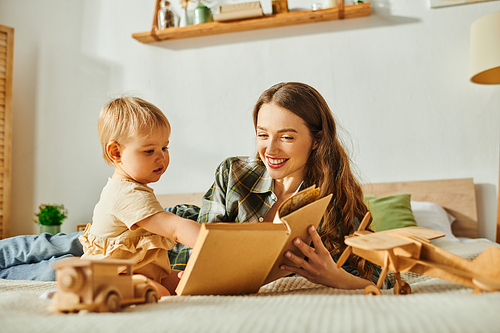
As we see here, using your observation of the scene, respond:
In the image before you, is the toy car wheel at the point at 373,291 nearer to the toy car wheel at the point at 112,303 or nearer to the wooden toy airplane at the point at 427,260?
the wooden toy airplane at the point at 427,260

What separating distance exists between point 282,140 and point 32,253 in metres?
1.20

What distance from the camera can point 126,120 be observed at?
979 mm

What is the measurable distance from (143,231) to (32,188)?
2635 mm

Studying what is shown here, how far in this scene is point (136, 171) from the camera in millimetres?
973

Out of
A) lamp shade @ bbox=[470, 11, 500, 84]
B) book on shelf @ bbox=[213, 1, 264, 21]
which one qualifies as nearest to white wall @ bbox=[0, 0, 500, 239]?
book on shelf @ bbox=[213, 1, 264, 21]

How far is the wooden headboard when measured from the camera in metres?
2.28

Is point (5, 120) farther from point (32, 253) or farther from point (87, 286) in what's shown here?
point (87, 286)

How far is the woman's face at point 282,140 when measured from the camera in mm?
1181

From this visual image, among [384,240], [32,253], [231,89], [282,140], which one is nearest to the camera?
[384,240]

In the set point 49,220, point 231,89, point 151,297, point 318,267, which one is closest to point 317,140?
point 318,267

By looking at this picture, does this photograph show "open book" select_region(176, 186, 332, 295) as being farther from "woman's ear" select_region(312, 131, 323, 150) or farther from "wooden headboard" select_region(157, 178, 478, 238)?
"wooden headboard" select_region(157, 178, 478, 238)

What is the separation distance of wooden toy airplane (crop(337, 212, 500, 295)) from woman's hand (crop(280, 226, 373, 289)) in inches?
6.2

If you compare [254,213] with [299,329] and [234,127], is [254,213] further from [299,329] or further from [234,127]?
[234,127]

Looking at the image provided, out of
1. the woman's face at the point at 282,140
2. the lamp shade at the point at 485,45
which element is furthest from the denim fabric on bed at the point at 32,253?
the lamp shade at the point at 485,45
